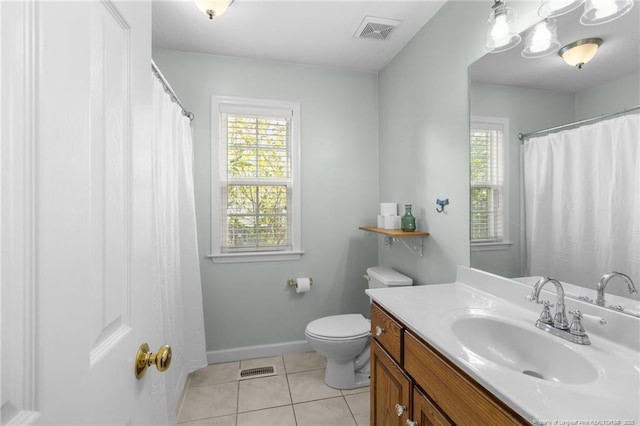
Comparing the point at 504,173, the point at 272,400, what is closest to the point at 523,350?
the point at 504,173

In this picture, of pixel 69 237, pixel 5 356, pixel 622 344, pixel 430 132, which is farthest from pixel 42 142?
pixel 430 132

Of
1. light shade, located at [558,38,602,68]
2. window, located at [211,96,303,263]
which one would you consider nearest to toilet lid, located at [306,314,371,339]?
window, located at [211,96,303,263]

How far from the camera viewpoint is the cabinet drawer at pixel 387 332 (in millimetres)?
1223

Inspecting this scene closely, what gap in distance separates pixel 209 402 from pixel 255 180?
163cm

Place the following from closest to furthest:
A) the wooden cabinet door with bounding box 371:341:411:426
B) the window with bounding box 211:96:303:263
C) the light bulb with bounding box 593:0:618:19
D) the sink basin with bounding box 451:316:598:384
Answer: the sink basin with bounding box 451:316:598:384 < the light bulb with bounding box 593:0:618:19 < the wooden cabinet door with bounding box 371:341:411:426 < the window with bounding box 211:96:303:263

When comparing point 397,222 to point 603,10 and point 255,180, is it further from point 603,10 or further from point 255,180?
point 603,10

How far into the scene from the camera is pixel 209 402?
1.92 meters

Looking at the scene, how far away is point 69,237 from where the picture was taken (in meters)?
0.43

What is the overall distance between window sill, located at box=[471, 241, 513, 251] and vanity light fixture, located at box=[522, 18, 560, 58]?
0.84 metres

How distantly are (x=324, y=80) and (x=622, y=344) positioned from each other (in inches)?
97.2

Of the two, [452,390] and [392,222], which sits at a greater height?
[392,222]

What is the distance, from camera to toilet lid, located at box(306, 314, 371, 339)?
1969mm

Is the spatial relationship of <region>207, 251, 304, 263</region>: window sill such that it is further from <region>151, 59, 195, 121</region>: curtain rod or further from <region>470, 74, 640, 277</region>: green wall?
<region>470, 74, 640, 277</region>: green wall

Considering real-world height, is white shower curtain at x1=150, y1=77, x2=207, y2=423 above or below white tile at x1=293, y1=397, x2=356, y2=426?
above
